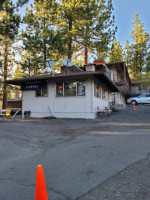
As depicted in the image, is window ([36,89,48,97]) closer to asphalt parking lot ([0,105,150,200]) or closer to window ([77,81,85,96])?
window ([77,81,85,96])

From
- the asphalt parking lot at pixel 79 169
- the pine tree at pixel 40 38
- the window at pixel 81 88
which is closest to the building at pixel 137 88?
the pine tree at pixel 40 38

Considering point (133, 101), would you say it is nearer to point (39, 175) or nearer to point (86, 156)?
point (86, 156)

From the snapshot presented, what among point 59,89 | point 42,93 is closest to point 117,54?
point 59,89

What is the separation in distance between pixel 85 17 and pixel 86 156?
21478 mm

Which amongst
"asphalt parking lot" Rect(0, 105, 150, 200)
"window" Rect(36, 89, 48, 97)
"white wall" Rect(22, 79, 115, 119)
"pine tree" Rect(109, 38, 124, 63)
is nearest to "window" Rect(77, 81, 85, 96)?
"white wall" Rect(22, 79, 115, 119)

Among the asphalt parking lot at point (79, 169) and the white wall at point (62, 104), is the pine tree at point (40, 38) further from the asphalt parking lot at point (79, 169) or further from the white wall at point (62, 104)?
the asphalt parking lot at point (79, 169)

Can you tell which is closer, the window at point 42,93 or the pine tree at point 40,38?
the window at point 42,93

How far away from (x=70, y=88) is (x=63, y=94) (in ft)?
2.70

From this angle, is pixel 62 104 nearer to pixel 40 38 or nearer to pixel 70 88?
pixel 70 88

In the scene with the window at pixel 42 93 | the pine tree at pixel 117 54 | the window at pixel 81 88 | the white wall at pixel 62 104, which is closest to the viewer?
the white wall at pixel 62 104

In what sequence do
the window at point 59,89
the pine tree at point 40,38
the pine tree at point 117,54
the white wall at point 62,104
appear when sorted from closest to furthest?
the white wall at point 62,104, the window at point 59,89, the pine tree at point 40,38, the pine tree at point 117,54

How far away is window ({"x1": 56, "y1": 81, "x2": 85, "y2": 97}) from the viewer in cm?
1415

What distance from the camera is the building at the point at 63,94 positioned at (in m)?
13.8

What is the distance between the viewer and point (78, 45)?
25.1m
